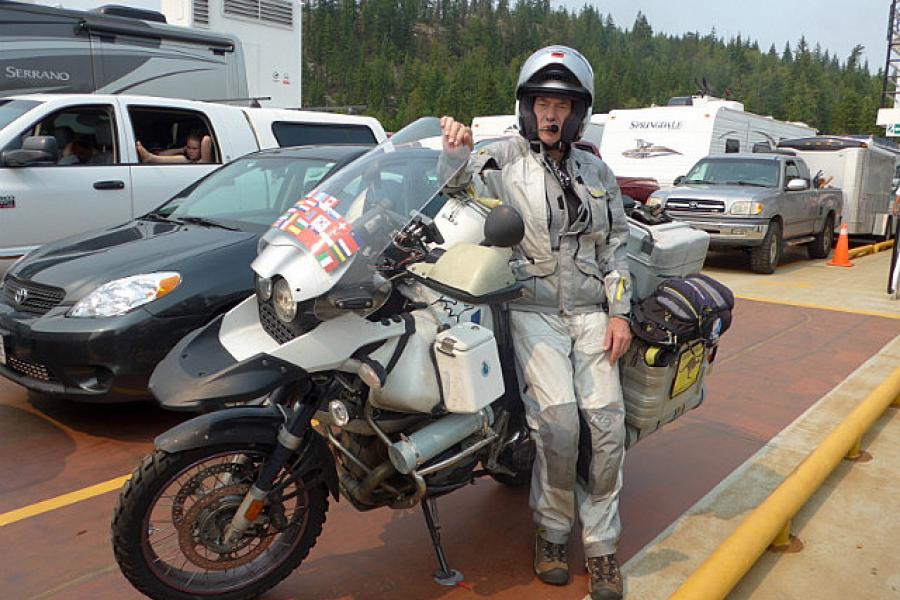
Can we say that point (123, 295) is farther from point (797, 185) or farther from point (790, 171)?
point (790, 171)

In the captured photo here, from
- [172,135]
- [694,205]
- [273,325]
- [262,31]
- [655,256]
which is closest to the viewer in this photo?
[273,325]

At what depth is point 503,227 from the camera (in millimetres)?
2334

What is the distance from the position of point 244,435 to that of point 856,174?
51.6 ft

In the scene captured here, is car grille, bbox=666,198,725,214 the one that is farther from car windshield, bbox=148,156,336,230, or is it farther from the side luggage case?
the side luggage case

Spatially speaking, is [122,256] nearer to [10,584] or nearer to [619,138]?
[10,584]

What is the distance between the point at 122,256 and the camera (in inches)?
167

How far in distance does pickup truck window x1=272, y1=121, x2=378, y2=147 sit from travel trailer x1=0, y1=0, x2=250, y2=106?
2.13 meters

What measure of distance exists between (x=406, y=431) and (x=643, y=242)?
147 centimetres

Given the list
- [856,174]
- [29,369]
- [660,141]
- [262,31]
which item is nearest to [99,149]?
[29,369]

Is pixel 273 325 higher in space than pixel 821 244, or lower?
higher

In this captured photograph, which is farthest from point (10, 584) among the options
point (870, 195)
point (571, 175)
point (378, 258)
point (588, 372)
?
point (870, 195)

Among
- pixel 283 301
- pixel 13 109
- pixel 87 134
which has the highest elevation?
pixel 13 109

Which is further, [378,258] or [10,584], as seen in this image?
[10,584]

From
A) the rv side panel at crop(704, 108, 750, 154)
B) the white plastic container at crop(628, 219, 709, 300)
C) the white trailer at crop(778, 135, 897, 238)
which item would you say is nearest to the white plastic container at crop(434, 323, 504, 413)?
the white plastic container at crop(628, 219, 709, 300)
